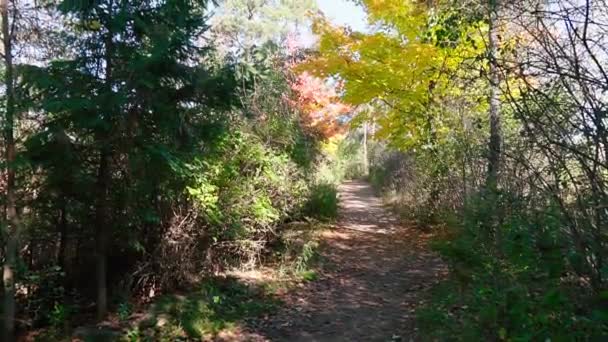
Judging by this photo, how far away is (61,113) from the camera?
6070mm

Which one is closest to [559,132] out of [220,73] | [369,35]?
[220,73]

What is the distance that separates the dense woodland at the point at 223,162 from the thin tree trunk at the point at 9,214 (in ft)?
0.07

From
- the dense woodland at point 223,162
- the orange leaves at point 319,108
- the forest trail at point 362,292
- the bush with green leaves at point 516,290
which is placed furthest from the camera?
the orange leaves at point 319,108

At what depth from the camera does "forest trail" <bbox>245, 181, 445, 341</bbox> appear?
602 cm

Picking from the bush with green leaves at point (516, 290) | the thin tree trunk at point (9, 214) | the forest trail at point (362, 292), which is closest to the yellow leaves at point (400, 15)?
the forest trail at point (362, 292)

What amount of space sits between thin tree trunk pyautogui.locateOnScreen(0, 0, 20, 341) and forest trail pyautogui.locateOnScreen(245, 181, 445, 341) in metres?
3.21

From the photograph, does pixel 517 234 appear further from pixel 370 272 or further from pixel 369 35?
pixel 369 35

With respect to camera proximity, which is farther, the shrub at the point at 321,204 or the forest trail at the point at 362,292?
the shrub at the point at 321,204

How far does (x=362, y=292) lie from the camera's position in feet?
24.6

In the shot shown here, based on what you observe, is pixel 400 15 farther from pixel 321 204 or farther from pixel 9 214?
pixel 9 214

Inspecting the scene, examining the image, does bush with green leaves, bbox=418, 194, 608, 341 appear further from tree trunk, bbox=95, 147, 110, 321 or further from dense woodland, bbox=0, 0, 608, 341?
tree trunk, bbox=95, 147, 110, 321

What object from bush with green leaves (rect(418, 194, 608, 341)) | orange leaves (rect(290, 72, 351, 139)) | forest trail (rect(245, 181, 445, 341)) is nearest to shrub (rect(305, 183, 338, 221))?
forest trail (rect(245, 181, 445, 341))

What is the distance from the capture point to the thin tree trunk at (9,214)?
5914mm

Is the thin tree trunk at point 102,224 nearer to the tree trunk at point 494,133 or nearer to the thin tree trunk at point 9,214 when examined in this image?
the thin tree trunk at point 9,214
